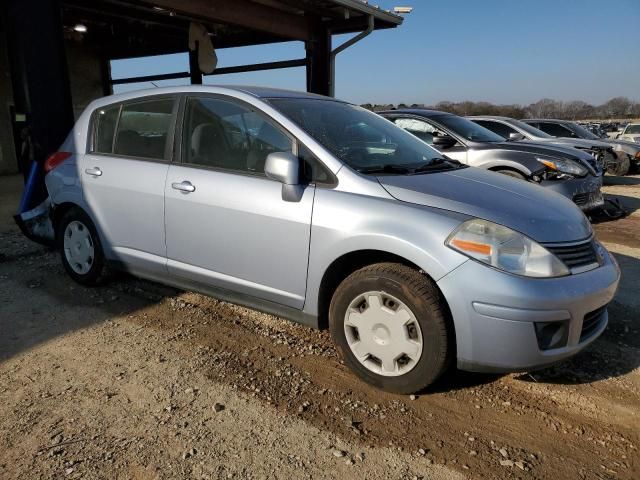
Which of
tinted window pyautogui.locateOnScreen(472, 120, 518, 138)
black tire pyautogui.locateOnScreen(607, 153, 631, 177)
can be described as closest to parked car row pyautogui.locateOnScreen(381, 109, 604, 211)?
tinted window pyautogui.locateOnScreen(472, 120, 518, 138)

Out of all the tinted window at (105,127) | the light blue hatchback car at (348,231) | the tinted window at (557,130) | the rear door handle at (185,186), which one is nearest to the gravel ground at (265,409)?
the light blue hatchback car at (348,231)

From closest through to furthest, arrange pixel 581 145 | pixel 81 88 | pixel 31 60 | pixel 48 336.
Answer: pixel 48 336
pixel 31 60
pixel 581 145
pixel 81 88

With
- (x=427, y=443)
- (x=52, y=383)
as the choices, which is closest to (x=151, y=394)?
(x=52, y=383)

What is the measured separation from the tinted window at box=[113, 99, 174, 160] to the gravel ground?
1256 mm

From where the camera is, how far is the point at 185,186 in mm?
3430

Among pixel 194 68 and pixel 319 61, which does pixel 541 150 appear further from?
pixel 194 68

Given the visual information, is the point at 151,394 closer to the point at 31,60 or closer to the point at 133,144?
the point at 133,144

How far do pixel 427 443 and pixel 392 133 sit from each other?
2.24 m

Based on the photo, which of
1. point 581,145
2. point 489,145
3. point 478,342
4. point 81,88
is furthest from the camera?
point 81,88

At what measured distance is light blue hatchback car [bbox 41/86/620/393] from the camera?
248cm

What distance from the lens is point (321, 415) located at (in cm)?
258

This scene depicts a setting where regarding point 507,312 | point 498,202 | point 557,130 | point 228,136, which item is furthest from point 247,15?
point 557,130

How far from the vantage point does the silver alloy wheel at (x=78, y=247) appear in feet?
14.1

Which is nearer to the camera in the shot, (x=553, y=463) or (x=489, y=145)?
(x=553, y=463)
